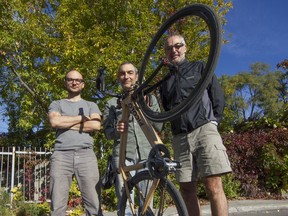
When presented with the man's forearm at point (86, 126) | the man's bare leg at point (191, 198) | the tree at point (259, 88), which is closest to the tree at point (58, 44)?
the man's forearm at point (86, 126)

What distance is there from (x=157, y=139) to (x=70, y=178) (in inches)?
57.5

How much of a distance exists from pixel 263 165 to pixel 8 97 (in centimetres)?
690

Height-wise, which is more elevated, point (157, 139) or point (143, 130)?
point (143, 130)

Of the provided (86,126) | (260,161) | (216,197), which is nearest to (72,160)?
(86,126)

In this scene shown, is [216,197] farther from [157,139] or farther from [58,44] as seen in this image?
[58,44]

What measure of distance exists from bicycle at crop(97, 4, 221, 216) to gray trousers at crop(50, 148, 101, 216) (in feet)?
2.20

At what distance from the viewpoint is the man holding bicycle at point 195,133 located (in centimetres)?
Answer: 284

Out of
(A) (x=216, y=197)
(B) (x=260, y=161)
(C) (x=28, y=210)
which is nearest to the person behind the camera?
(A) (x=216, y=197)

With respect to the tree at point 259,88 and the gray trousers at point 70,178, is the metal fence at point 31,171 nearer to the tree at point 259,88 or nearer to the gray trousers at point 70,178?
the gray trousers at point 70,178

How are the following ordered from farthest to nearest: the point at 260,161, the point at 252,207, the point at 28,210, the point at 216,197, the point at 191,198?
1. the point at 260,161
2. the point at 252,207
3. the point at 28,210
4. the point at 191,198
5. the point at 216,197

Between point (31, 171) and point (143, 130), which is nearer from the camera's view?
point (143, 130)

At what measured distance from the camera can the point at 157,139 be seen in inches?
112

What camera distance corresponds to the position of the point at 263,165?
9164 millimetres

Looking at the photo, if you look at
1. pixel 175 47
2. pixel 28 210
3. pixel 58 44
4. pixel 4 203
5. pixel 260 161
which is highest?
pixel 58 44
